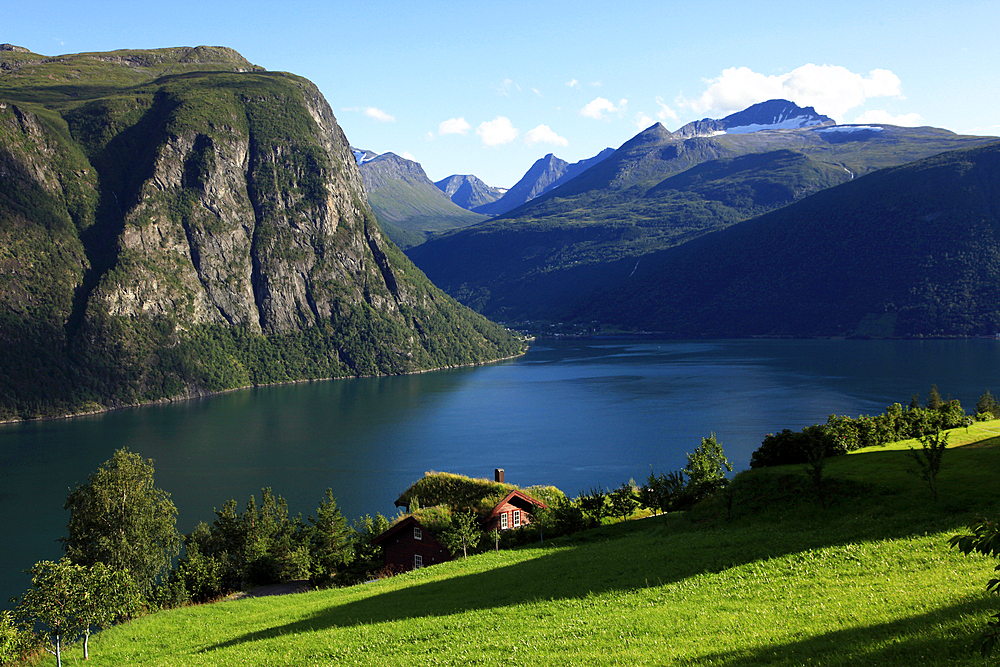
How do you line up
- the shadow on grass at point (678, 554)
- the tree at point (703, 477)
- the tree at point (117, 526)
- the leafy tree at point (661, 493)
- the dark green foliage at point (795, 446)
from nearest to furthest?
the shadow on grass at point (678, 554)
the dark green foliage at point (795, 446)
the tree at point (703, 477)
the tree at point (117, 526)
the leafy tree at point (661, 493)

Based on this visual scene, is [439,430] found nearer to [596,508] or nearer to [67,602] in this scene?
[596,508]

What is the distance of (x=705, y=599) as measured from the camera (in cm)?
1647

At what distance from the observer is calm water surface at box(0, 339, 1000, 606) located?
75375 millimetres

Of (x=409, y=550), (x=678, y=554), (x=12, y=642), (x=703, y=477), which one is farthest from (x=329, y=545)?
(x=678, y=554)

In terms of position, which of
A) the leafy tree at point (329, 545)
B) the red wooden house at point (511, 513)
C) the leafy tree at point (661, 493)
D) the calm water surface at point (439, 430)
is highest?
the leafy tree at point (661, 493)

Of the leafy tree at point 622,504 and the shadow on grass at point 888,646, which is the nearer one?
the shadow on grass at point 888,646

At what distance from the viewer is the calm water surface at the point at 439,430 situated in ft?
247

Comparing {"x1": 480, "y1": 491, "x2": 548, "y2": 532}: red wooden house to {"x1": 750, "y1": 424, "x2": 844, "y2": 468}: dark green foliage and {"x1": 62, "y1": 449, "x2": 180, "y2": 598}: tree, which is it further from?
{"x1": 62, "y1": 449, "x2": 180, "y2": 598}: tree

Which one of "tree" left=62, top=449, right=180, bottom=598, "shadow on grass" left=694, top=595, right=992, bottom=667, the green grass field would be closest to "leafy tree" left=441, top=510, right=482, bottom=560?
the green grass field

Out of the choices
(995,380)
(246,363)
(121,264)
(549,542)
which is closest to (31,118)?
(121,264)

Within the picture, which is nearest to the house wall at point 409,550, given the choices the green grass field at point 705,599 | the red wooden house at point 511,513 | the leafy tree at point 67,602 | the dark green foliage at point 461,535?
the dark green foliage at point 461,535

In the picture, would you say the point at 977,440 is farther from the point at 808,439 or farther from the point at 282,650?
the point at 282,650

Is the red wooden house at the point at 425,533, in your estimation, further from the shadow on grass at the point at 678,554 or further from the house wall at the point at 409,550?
the shadow on grass at the point at 678,554

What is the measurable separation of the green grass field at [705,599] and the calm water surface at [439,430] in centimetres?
3720
